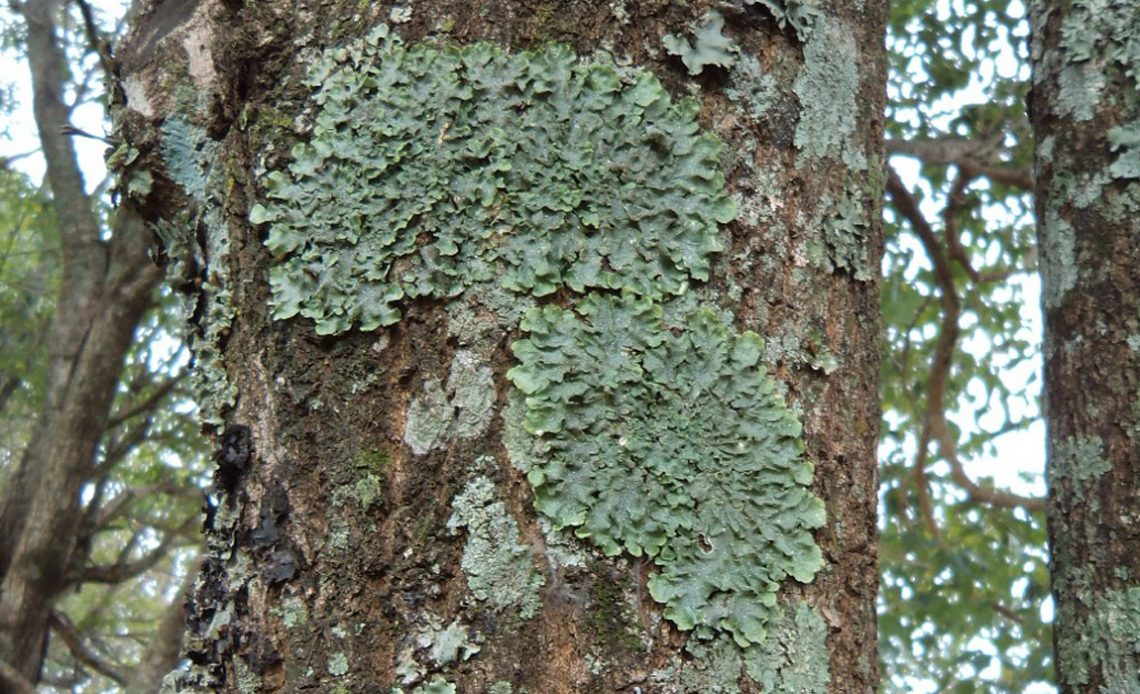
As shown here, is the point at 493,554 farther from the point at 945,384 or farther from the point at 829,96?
the point at 945,384

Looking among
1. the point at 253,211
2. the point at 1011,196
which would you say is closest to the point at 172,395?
the point at 1011,196


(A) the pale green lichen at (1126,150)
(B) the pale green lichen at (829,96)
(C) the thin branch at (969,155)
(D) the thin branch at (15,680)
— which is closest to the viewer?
(B) the pale green lichen at (829,96)

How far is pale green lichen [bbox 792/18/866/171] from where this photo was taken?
1066 millimetres

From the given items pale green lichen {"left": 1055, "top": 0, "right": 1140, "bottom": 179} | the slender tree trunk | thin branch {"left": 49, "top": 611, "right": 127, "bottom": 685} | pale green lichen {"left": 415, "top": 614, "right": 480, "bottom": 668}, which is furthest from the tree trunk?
thin branch {"left": 49, "top": 611, "right": 127, "bottom": 685}

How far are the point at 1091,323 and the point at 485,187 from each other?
1.05 m

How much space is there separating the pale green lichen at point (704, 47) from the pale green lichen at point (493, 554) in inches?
17.2

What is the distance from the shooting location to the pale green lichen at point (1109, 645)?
4.76 feet

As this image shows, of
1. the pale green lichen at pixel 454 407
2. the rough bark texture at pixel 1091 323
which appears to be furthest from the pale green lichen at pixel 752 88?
the rough bark texture at pixel 1091 323

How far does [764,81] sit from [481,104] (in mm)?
275

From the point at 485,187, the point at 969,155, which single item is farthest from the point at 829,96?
the point at 969,155

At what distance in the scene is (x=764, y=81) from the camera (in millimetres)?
1056

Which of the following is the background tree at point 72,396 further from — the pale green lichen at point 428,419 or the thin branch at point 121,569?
the pale green lichen at point 428,419

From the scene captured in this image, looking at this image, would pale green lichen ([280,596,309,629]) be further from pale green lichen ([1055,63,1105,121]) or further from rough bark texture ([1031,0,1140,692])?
pale green lichen ([1055,63,1105,121])

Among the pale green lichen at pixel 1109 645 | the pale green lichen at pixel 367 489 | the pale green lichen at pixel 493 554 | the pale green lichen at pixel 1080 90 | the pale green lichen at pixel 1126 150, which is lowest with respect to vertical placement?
the pale green lichen at pixel 493 554
